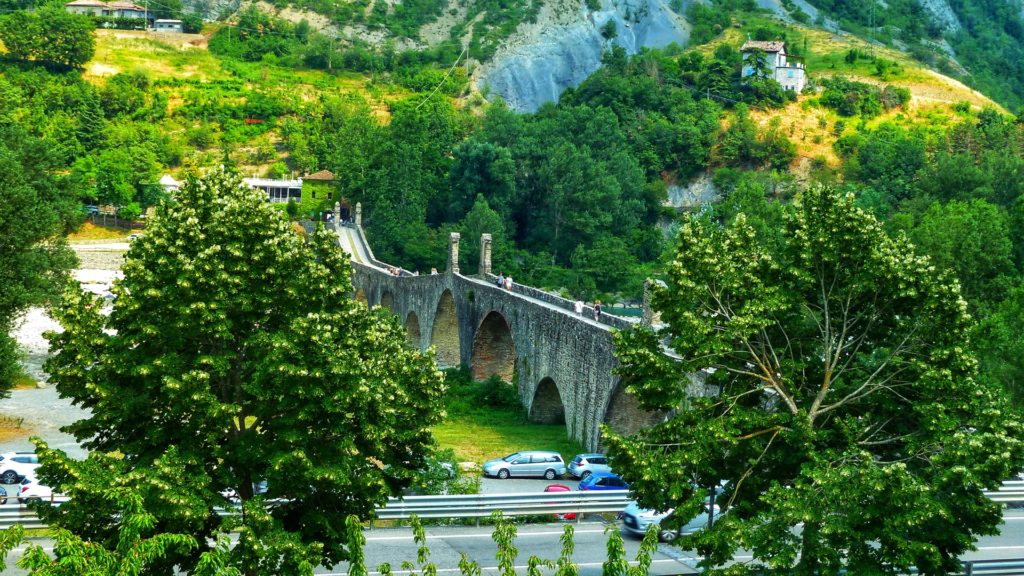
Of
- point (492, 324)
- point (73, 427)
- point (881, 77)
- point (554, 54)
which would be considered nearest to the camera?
point (73, 427)

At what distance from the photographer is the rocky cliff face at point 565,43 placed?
138m

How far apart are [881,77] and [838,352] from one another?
102 m

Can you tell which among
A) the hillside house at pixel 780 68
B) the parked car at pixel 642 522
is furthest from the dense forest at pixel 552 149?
the parked car at pixel 642 522

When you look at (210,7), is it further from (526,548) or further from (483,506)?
(526,548)

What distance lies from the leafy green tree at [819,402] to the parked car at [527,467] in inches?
631

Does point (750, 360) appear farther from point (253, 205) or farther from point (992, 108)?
point (992, 108)

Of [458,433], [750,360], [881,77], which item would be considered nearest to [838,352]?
[750,360]

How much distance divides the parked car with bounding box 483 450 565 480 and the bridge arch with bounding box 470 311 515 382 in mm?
18149

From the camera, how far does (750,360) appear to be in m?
20.6

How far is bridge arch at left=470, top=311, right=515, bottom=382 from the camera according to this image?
55.2 meters

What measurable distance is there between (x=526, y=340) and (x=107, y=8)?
4239 inches

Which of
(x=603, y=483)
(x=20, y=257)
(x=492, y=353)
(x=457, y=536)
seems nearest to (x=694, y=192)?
(x=492, y=353)

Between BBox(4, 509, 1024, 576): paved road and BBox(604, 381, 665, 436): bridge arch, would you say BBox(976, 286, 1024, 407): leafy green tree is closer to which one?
BBox(4, 509, 1024, 576): paved road

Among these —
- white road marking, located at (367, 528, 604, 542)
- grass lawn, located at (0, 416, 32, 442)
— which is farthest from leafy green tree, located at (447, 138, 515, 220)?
white road marking, located at (367, 528, 604, 542)
